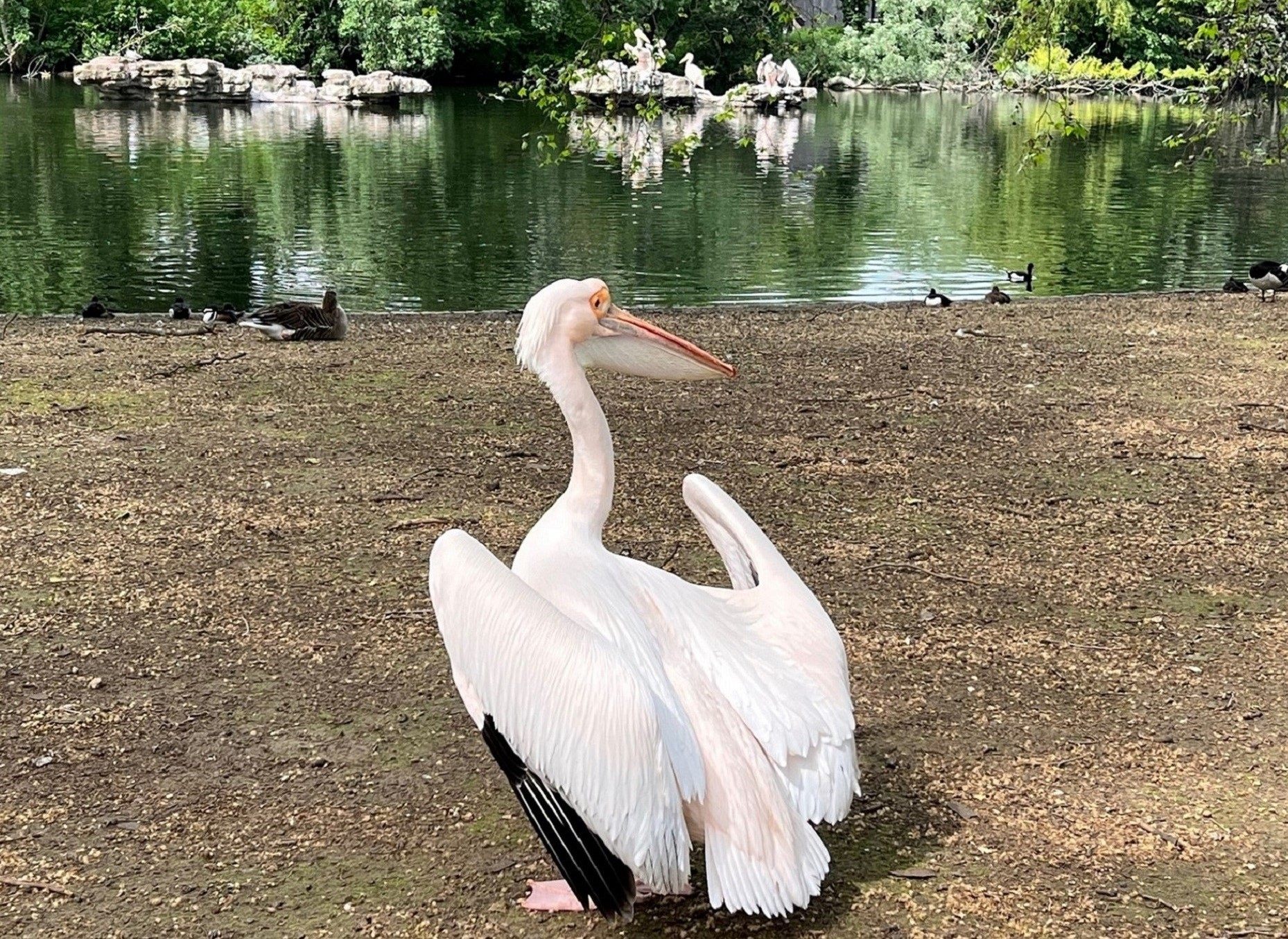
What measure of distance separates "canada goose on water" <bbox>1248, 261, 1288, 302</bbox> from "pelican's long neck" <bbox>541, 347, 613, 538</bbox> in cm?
963

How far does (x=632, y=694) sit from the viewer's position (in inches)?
102

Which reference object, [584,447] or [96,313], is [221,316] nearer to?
[96,313]

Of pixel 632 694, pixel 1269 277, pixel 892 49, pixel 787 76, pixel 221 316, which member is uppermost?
pixel 892 49

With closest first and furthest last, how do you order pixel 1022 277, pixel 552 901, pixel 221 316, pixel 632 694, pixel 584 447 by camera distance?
1. pixel 632 694
2. pixel 552 901
3. pixel 584 447
4. pixel 221 316
5. pixel 1022 277

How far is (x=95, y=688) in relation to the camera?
3.92m

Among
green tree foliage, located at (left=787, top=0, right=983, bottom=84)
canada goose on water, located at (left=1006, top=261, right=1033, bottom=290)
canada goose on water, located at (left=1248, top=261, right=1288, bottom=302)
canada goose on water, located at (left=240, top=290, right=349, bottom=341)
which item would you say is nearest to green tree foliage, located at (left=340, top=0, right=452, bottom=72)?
green tree foliage, located at (left=787, top=0, right=983, bottom=84)

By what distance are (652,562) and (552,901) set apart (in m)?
2.29

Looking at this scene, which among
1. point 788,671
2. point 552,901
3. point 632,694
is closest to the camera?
point 632,694

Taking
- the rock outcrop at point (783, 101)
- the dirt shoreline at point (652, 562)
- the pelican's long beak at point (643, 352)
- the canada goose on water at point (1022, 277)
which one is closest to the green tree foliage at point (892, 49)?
the rock outcrop at point (783, 101)

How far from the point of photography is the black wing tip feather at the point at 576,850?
8.61 feet

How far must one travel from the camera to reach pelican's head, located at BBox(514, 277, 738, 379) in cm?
318

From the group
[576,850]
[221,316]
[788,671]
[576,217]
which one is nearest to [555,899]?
[576,850]

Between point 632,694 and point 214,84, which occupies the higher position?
point 214,84

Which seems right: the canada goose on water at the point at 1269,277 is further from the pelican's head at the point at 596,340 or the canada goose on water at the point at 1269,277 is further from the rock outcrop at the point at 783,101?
the rock outcrop at the point at 783,101
